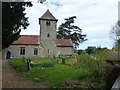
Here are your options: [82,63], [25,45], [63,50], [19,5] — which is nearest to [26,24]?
[19,5]

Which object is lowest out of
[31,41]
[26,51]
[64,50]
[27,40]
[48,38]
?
[26,51]

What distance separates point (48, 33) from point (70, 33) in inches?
791

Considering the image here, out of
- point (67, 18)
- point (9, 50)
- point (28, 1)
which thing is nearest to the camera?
point (28, 1)

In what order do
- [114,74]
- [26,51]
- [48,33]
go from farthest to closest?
[48,33] → [26,51] → [114,74]

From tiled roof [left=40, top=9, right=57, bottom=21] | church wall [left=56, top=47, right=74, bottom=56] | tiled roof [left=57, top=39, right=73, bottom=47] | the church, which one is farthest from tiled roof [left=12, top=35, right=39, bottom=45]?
church wall [left=56, top=47, right=74, bottom=56]

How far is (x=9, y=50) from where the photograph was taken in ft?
99.7

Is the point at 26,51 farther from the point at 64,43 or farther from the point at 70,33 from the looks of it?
the point at 70,33

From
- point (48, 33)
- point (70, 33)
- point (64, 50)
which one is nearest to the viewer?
point (48, 33)

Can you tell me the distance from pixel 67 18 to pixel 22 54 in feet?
89.9

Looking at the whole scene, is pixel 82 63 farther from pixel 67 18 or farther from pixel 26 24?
pixel 67 18

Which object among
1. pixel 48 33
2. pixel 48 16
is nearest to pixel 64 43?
pixel 48 33

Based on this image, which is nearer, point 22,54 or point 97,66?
point 97,66

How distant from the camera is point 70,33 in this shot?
51094 mm

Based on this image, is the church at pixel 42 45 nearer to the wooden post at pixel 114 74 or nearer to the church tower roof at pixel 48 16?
the church tower roof at pixel 48 16
